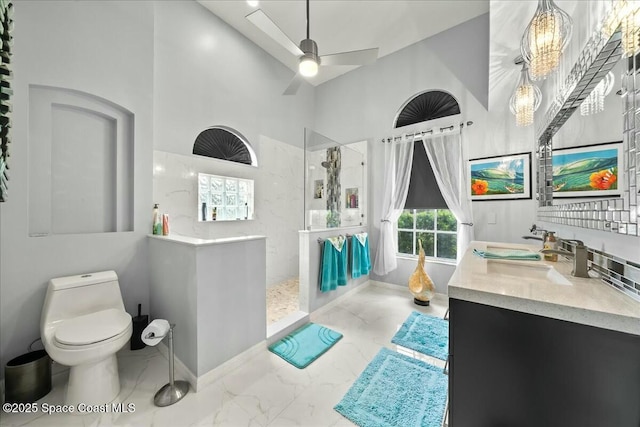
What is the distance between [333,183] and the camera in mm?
3305

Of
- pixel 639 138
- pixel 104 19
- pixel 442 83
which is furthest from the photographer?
pixel 442 83

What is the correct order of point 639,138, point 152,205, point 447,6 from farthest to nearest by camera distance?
point 447,6, point 152,205, point 639,138

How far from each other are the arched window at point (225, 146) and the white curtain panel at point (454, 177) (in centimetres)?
254

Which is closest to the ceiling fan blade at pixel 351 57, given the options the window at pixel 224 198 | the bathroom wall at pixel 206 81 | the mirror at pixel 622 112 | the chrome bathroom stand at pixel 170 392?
the mirror at pixel 622 112

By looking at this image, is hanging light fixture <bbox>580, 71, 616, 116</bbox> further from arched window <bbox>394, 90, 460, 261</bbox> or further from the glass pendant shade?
arched window <bbox>394, 90, 460, 261</bbox>

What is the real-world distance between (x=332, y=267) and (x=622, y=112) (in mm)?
2404

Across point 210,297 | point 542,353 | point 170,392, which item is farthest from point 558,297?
point 170,392

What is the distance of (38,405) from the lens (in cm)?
150

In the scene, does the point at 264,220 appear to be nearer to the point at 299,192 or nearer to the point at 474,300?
the point at 299,192

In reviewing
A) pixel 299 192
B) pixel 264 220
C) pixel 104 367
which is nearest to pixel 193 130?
pixel 264 220

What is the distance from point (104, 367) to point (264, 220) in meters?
2.33

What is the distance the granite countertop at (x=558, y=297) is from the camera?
66cm

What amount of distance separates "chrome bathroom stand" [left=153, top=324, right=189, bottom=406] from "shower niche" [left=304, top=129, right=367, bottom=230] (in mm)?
1689

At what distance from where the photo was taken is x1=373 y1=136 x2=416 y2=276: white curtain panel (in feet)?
11.0
